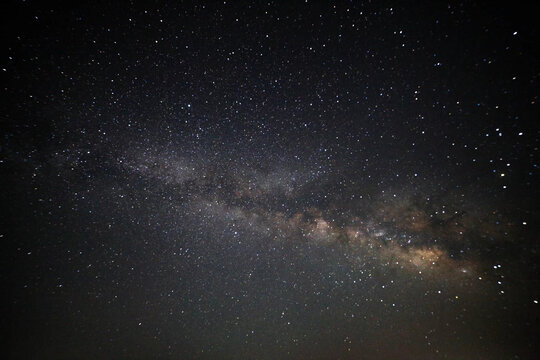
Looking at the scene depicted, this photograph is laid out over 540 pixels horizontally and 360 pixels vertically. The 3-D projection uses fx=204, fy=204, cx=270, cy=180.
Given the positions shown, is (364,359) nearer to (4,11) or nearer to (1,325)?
(1,325)

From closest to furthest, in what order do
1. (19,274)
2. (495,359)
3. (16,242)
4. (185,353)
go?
1. (16,242)
2. (19,274)
3. (185,353)
4. (495,359)

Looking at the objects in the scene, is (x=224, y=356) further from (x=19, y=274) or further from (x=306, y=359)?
(x=19, y=274)

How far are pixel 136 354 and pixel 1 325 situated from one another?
680 centimetres

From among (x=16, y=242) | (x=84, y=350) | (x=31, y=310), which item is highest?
(x=16, y=242)

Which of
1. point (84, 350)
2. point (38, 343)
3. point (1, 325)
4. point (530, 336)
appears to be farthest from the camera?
point (530, 336)

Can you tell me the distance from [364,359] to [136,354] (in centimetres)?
1989

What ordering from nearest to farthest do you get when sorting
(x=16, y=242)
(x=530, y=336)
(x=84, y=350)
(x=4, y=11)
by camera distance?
(x=4, y=11)
(x=16, y=242)
(x=84, y=350)
(x=530, y=336)

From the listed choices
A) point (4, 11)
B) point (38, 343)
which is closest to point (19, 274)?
point (38, 343)

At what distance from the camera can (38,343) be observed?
37.4ft

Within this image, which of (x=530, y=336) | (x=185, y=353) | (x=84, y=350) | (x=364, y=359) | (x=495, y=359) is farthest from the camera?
(x=495, y=359)

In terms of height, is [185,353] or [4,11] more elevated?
[4,11]

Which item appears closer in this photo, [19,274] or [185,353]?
[19,274]

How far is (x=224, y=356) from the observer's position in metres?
16.0

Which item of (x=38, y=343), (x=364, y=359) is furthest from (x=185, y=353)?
(x=364, y=359)
